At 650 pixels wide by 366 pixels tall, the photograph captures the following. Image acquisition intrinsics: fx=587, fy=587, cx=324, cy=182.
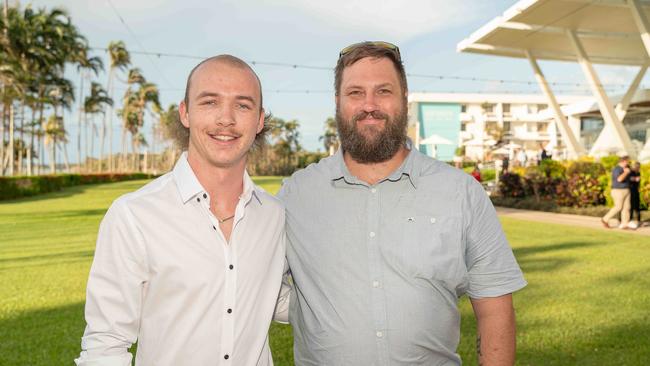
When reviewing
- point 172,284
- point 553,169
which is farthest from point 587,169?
point 172,284

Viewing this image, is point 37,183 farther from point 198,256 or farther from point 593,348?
point 198,256

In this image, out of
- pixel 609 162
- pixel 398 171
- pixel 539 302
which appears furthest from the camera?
pixel 609 162

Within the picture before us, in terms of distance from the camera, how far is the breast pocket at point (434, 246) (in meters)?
2.54

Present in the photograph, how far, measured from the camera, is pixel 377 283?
8.23 feet

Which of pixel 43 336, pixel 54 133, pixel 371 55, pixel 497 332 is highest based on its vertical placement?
→ pixel 54 133

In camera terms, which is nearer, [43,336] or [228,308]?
[228,308]

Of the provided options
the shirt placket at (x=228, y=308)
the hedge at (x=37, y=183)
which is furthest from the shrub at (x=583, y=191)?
the hedge at (x=37, y=183)

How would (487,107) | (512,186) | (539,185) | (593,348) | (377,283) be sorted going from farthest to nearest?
(487,107) → (512,186) → (539,185) → (593,348) → (377,283)

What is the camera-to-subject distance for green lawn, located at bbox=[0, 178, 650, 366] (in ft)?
18.9

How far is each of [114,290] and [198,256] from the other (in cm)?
32

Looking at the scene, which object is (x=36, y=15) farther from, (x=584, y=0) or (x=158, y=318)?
(x=158, y=318)

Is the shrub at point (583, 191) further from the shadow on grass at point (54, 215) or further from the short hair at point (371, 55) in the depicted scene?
the short hair at point (371, 55)

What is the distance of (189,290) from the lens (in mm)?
2211

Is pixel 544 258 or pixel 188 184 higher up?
pixel 188 184
